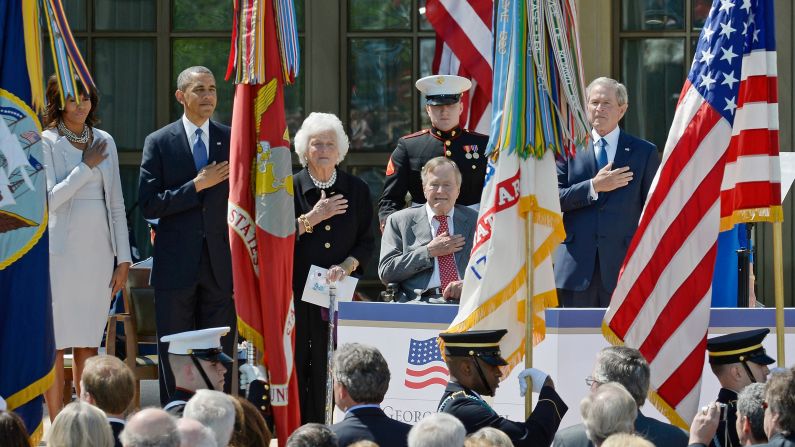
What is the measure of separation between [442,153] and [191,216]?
1.61 metres

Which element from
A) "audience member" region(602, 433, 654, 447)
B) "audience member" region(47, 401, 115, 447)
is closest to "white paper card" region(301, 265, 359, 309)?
"audience member" region(47, 401, 115, 447)

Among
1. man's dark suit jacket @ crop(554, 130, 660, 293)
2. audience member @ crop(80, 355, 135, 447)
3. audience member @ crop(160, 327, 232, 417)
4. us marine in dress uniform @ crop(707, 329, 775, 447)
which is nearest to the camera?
audience member @ crop(80, 355, 135, 447)

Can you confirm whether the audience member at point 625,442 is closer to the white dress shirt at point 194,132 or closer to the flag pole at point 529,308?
the flag pole at point 529,308

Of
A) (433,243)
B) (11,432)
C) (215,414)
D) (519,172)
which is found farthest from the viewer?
(433,243)

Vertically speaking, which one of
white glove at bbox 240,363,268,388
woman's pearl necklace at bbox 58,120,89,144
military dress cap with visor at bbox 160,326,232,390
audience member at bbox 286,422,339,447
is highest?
woman's pearl necklace at bbox 58,120,89,144

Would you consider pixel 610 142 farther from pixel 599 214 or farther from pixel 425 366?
pixel 425 366

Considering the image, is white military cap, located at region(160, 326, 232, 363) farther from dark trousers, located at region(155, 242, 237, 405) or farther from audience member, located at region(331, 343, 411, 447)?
dark trousers, located at region(155, 242, 237, 405)

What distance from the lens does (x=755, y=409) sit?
555 centimetres

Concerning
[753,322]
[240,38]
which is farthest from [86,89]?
[753,322]

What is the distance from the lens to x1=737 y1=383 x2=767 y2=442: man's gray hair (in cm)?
554

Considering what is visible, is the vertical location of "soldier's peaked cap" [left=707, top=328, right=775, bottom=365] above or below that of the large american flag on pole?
below

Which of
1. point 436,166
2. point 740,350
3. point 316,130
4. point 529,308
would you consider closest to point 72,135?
point 316,130

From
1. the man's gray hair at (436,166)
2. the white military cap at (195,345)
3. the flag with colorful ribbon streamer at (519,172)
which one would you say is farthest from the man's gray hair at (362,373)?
the man's gray hair at (436,166)

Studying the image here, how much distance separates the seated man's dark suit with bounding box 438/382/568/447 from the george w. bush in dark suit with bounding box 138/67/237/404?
269 centimetres
